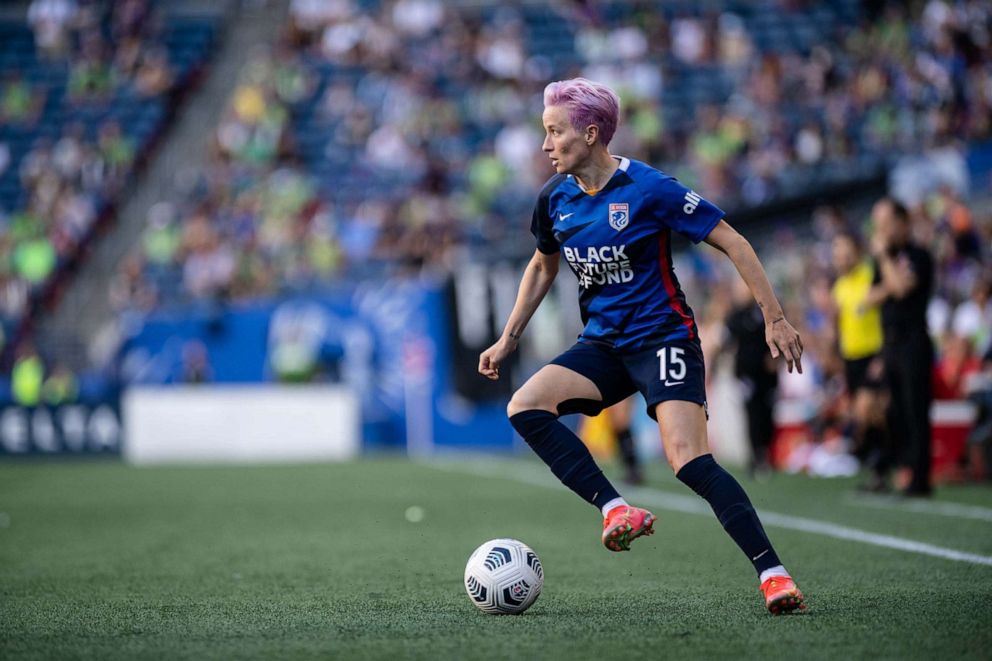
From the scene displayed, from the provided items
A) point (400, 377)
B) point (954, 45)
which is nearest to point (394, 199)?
point (400, 377)

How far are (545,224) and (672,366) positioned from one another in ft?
2.71

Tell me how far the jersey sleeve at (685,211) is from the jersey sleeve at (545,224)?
0.51 metres

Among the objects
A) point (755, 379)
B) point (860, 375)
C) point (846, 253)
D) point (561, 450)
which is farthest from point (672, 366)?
point (755, 379)

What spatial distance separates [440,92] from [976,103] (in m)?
10.4

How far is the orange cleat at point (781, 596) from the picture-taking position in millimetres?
5062

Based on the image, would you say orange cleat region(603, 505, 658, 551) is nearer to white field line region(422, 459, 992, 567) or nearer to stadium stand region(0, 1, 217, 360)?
white field line region(422, 459, 992, 567)

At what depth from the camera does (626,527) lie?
5.16 metres

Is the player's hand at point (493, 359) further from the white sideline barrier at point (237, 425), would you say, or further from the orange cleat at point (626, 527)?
the white sideline barrier at point (237, 425)

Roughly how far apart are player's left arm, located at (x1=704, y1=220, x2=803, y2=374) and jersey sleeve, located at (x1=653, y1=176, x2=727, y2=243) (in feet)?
0.13

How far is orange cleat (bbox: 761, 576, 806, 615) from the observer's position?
16.6 feet

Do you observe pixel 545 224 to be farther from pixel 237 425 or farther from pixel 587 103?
pixel 237 425

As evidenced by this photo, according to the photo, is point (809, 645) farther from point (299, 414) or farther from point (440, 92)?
point (440, 92)

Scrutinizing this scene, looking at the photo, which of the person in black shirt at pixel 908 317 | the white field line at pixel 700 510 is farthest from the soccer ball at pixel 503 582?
the person in black shirt at pixel 908 317

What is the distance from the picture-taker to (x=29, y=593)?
636cm
